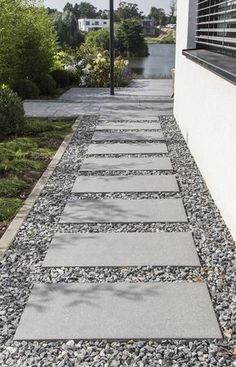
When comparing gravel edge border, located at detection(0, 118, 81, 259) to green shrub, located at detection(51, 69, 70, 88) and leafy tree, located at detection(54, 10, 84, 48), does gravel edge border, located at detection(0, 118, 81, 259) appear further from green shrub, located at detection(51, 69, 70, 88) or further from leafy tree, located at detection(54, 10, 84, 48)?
leafy tree, located at detection(54, 10, 84, 48)

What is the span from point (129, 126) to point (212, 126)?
10.8 ft

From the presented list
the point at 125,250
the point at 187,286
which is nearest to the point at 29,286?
the point at 125,250

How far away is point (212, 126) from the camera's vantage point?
15.1ft

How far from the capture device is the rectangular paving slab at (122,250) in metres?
3.18

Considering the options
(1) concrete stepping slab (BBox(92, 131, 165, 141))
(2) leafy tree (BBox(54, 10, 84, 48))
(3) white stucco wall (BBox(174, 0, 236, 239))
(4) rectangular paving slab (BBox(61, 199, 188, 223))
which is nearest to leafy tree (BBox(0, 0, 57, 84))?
(1) concrete stepping slab (BBox(92, 131, 165, 141))

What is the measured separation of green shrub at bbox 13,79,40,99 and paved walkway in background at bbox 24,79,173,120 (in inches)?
24.3

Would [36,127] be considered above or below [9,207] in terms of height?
above

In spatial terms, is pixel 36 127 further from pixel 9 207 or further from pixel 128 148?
pixel 9 207

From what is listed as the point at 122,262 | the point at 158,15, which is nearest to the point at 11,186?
the point at 122,262

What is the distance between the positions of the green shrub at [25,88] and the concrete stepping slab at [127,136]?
447 centimetres

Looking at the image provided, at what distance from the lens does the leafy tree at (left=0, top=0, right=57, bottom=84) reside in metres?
10.2

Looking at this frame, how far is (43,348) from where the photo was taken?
232 centimetres

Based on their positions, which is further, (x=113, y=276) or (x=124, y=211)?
(x=124, y=211)

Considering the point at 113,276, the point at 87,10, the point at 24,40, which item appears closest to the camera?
the point at 113,276
